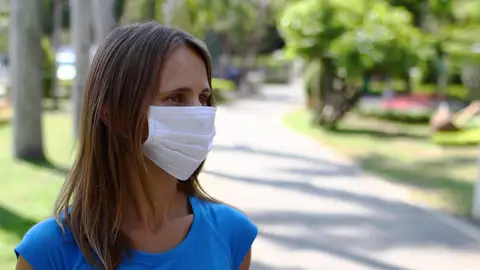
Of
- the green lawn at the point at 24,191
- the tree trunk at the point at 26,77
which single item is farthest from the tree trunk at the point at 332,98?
the tree trunk at the point at 26,77

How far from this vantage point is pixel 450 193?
32.8 ft

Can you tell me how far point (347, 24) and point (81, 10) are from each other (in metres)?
7.36

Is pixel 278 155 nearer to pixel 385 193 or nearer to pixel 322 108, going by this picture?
pixel 385 193

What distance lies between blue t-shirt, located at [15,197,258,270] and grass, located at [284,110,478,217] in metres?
7.15

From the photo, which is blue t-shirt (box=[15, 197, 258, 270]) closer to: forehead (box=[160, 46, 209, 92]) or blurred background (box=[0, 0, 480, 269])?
forehead (box=[160, 46, 209, 92])

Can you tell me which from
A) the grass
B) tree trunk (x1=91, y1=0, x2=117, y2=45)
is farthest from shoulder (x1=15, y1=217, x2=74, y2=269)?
tree trunk (x1=91, y1=0, x2=117, y2=45)

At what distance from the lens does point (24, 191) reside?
8.59 metres

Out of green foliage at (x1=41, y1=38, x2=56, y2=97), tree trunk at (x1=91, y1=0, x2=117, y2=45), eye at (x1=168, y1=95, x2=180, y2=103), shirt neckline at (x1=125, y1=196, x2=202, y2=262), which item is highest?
eye at (x1=168, y1=95, x2=180, y2=103)

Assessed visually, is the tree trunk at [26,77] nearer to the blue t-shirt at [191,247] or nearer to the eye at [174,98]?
the blue t-shirt at [191,247]

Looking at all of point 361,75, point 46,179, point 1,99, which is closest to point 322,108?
point 361,75

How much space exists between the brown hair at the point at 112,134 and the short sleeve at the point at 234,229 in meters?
0.22

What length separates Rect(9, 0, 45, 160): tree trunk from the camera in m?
11.5

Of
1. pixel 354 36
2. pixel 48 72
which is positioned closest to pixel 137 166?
pixel 354 36

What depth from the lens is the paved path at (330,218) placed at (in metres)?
6.34
